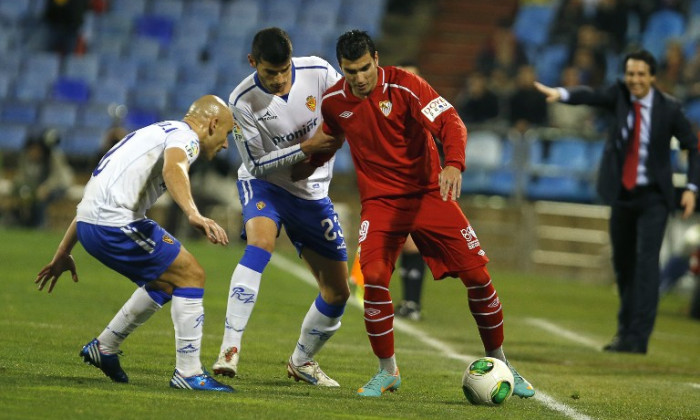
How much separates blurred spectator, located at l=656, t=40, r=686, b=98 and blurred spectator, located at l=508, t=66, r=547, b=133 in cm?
192

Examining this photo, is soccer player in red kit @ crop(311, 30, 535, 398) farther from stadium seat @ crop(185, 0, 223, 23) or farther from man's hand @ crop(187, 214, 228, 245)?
stadium seat @ crop(185, 0, 223, 23)

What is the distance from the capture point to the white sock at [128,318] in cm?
687

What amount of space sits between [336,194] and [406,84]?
45.0 feet

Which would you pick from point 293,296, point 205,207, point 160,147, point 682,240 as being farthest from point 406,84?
point 205,207

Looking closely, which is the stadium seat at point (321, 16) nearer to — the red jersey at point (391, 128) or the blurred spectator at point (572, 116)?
the blurred spectator at point (572, 116)

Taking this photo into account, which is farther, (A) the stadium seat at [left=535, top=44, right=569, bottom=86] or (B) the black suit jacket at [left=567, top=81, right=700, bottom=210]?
(A) the stadium seat at [left=535, top=44, right=569, bottom=86]

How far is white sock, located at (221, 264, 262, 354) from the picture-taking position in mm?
7359

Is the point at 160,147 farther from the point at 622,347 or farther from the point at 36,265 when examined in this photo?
the point at 36,265

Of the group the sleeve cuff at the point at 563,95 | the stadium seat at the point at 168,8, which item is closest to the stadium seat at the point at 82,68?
the stadium seat at the point at 168,8

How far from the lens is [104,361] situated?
6.92m

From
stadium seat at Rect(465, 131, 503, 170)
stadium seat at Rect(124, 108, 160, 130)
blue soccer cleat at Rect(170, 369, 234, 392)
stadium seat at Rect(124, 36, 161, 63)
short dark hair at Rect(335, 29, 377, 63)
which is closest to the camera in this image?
blue soccer cleat at Rect(170, 369, 234, 392)

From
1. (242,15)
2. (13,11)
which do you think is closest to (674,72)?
(242,15)

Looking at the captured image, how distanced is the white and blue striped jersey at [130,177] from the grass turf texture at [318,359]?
0.94 metres

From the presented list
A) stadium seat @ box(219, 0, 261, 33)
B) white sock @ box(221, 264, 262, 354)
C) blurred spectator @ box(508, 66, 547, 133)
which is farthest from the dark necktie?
stadium seat @ box(219, 0, 261, 33)
